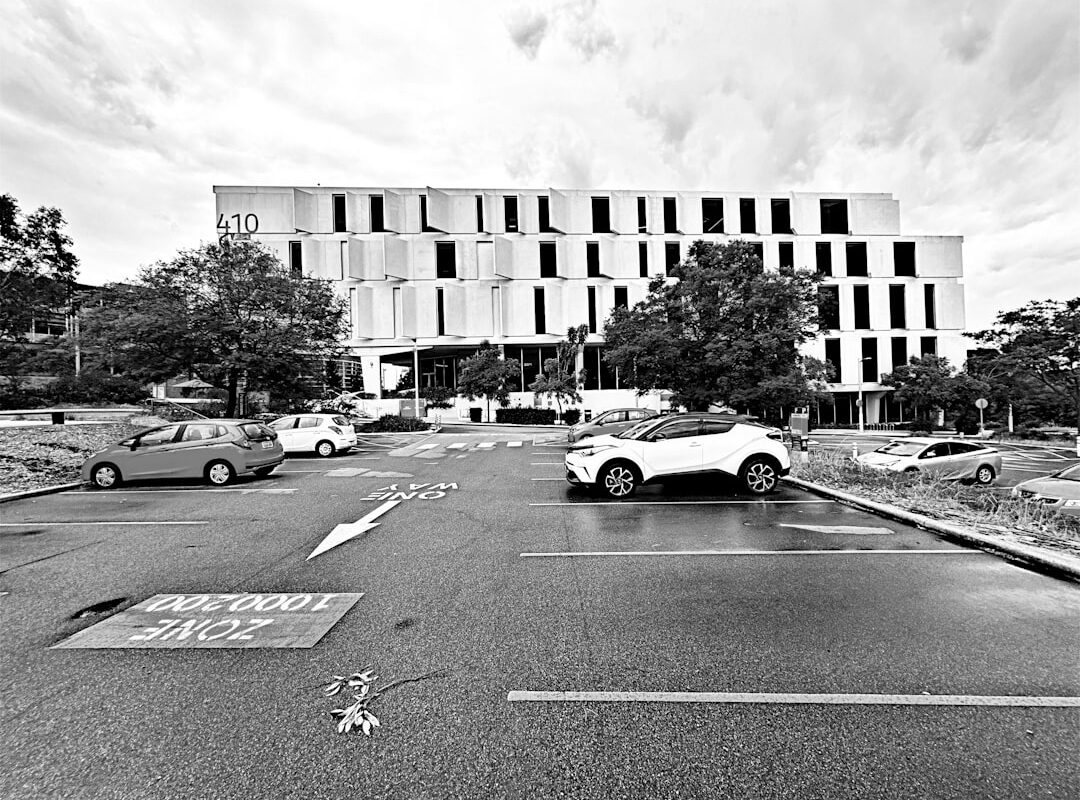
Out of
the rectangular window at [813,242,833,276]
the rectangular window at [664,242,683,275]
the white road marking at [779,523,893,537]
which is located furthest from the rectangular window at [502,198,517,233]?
the white road marking at [779,523,893,537]

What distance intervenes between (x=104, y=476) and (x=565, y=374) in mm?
31610

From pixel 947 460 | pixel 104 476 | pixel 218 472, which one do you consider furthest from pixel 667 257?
pixel 104 476

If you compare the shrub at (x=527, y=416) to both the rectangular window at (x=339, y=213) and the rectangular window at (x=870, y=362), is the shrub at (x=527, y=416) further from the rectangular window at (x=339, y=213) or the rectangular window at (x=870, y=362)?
the rectangular window at (x=870, y=362)

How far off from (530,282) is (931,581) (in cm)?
4359

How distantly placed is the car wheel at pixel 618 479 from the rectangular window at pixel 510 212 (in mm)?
41653

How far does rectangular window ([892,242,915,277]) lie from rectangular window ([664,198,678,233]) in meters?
20.1

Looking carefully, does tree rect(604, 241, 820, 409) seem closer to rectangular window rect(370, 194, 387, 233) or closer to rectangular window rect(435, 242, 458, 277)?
rectangular window rect(435, 242, 458, 277)

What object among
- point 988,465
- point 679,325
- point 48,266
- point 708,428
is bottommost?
point 988,465

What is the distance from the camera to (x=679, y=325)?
17.8 metres

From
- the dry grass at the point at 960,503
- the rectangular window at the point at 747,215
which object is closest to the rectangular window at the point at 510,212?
the rectangular window at the point at 747,215

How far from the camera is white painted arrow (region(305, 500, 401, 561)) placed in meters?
6.49

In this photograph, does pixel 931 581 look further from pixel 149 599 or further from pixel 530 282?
pixel 530 282

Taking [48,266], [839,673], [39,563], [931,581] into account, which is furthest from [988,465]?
[48,266]

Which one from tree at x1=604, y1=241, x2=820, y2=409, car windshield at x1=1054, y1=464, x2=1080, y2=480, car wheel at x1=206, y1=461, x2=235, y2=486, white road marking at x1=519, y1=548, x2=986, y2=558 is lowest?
white road marking at x1=519, y1=548, x2=986, y2=558
